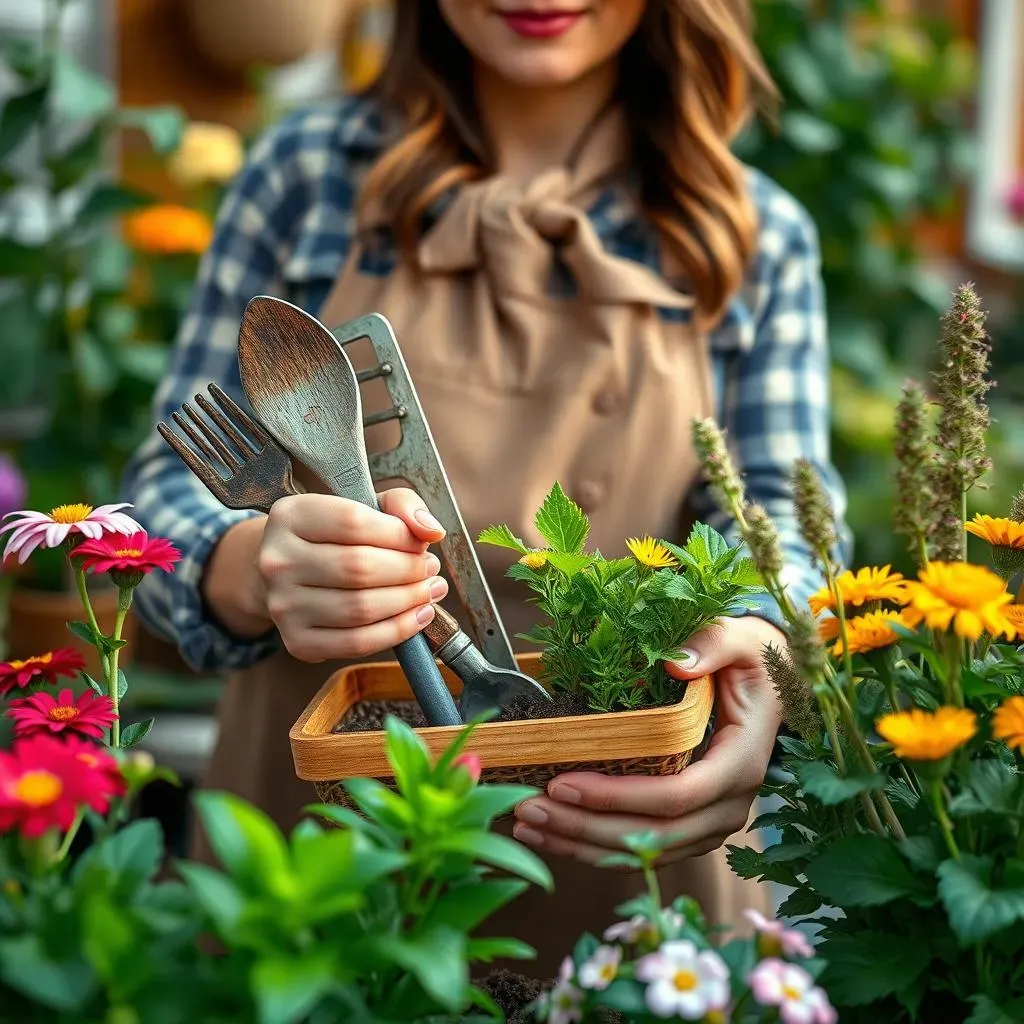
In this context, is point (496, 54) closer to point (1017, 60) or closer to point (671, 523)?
point (671, 523)

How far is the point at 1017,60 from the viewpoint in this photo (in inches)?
148

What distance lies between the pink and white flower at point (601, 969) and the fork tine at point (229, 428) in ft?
1.03

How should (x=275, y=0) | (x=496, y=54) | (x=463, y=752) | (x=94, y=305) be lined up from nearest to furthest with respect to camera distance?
(x=463, y=752)
(x=496, y=54)
(x=94, y=305)
(x=275, y=0)

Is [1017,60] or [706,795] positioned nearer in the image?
[706,795]

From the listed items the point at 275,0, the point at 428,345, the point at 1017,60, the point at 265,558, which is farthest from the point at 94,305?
the point at 1017,60

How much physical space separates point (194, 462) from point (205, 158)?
1.41m

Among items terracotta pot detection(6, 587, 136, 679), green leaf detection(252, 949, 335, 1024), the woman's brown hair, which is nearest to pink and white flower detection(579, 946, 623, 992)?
green leaf detection(252, 949, 335, 1024)

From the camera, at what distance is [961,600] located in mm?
498

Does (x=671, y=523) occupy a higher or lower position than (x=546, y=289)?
lower

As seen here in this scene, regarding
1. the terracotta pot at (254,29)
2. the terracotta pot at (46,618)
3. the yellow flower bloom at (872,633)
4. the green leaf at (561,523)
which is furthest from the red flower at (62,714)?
the terracotta pot at (254,29)

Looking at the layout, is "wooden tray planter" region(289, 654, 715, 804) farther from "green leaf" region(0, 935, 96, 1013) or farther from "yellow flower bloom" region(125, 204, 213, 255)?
"yellow flower bloom" region(125, 204, 213, 255)

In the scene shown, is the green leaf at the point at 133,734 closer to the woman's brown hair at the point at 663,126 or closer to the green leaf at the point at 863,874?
the green leaf at the point at 863,874

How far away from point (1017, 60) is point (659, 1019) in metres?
3.88

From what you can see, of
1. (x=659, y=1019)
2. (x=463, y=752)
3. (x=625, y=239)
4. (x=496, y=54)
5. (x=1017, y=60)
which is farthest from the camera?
(x=1017, y=60)
